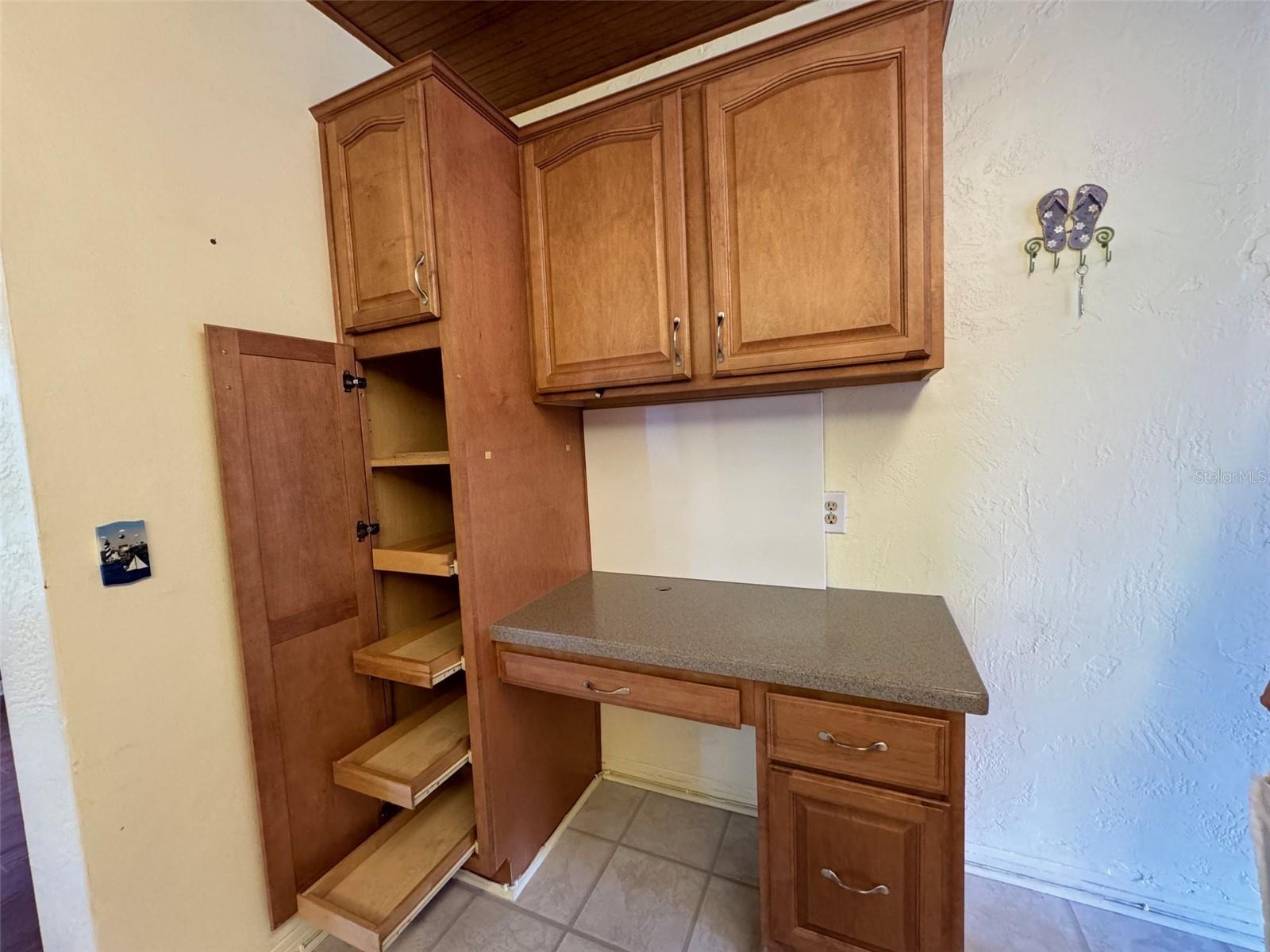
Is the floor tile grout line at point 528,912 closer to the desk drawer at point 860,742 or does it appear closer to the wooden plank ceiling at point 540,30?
the desk drawer at point 860,742

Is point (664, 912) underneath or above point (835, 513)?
underneath

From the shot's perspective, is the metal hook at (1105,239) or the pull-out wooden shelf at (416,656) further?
the pull-out wooden shelf at (416,656)

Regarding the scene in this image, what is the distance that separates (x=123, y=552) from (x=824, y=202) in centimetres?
175

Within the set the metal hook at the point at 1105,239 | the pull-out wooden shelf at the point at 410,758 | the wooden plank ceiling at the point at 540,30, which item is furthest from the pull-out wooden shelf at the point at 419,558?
the metal hook at the point at 1105,239

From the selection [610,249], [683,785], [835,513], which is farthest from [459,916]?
[610,249]

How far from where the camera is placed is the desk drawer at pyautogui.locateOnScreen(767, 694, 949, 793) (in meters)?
0.97

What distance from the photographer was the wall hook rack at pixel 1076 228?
1212mm

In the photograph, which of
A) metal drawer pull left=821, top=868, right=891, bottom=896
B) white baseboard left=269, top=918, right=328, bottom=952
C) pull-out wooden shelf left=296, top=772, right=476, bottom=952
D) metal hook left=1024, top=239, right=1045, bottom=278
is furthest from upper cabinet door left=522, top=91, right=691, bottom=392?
white baseboard left=269, top=918, right=328, bottom=952

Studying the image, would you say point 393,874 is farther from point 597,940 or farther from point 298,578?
point 298,578

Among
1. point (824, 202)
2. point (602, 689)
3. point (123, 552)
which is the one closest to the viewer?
point (123, 552)

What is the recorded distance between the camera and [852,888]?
107cm

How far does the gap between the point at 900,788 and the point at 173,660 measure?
162 cm

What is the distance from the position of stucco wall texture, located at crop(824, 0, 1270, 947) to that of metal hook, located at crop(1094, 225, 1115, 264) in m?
0.02

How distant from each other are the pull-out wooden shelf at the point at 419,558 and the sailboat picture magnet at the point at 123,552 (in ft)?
1.75
